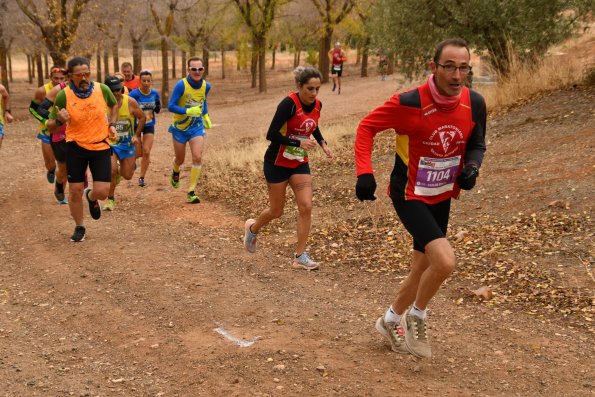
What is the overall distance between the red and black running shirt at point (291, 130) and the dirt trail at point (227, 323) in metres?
1.22

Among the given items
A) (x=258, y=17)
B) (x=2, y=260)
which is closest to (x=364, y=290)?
(x=2, y=260)

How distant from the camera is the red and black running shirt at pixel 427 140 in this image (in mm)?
4359

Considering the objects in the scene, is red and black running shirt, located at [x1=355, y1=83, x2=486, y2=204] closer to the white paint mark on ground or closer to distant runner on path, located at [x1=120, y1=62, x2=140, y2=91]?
the white paint mark on ground

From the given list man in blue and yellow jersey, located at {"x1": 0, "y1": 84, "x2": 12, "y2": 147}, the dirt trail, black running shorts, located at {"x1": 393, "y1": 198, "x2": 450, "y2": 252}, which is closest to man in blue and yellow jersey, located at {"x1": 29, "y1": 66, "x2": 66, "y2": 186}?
man in blue and yellow jersey, located at {"x1": 0, "y1": 84, "x2": 12, "y2": 147}

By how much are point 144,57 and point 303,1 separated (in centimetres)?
4884

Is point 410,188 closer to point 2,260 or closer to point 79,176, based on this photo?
point 79,176

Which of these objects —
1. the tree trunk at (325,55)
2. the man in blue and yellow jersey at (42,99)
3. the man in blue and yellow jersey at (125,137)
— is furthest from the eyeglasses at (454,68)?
the tree trunk at (325,55)

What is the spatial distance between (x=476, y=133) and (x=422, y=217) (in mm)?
659

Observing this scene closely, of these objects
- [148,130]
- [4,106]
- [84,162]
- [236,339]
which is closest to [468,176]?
[236,339]

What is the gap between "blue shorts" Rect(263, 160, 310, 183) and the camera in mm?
6934

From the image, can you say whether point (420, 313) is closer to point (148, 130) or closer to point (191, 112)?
point (191, 112)

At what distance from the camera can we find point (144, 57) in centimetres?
8500

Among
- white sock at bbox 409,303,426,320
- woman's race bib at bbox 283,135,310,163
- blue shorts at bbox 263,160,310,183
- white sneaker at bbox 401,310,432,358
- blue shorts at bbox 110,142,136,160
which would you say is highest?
woman's race bib at bbox 283,135,310,163

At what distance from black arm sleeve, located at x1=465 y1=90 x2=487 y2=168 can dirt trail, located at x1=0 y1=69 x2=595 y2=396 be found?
4.78ft
